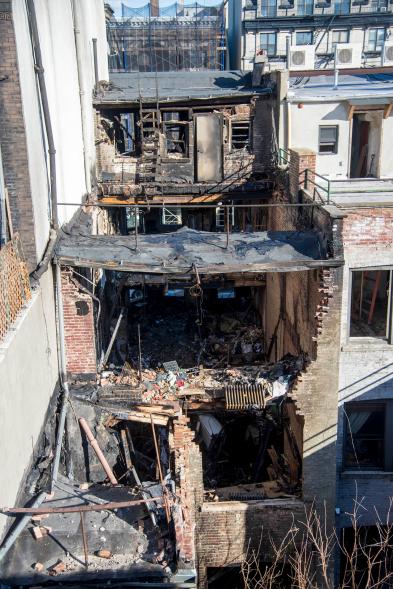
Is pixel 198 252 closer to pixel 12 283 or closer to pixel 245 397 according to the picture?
pixel 245 397

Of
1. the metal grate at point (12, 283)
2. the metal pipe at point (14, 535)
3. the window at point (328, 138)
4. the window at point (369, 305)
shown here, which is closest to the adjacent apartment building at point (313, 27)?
the window at point (328, 138)

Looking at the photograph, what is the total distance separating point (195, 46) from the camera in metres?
46.6

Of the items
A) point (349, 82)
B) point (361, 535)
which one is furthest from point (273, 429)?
point (349, 82)

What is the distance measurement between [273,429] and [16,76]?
1099 centimetres

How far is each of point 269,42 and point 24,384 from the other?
40088 millimetres

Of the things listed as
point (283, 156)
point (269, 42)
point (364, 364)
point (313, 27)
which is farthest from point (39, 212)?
point (313, 27)

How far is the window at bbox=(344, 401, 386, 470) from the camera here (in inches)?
562

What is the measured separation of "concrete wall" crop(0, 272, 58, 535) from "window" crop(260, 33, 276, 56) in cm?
3664

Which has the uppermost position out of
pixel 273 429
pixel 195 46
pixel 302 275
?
pixel 195 46

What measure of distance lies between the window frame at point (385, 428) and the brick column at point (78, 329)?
5.96m

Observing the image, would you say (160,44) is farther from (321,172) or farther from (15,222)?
(15,222)

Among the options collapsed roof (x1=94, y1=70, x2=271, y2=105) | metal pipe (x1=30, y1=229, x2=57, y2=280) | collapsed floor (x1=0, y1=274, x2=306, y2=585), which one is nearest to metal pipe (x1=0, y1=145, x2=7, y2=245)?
metal pipe (x1=30, y1=229, x2=57, y2=280)

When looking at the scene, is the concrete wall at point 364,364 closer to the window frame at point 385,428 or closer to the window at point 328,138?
the window frame at point 385,428

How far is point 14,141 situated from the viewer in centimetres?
988
